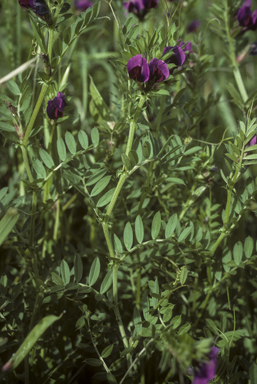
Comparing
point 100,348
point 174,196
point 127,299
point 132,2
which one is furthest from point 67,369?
point 132,2


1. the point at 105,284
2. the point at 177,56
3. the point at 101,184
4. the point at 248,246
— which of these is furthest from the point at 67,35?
the point at 248,246

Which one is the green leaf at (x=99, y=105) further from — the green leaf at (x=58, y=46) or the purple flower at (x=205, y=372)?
the purple flower at (x=205, y=372)

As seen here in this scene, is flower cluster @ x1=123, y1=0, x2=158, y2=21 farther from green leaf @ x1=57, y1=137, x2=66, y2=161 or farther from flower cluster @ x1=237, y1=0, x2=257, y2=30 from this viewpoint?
green leaf @ x1=57, y1=137, x2=66, y2=161

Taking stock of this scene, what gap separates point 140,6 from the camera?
124 centimetres

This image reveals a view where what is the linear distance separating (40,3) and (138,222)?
0.54 metres

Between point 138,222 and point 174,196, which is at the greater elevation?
point 138,222

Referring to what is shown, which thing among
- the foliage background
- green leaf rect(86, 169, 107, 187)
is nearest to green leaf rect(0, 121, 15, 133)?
the foliage background

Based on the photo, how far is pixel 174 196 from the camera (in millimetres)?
1232

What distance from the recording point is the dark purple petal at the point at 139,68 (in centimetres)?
74

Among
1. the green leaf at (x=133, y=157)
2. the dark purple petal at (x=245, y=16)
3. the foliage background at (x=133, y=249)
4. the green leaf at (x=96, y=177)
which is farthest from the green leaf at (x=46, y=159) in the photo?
the dark purple petal at (x=245, y=16)

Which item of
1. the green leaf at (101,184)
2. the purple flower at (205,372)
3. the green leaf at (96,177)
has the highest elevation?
the green leaf at (96,177)

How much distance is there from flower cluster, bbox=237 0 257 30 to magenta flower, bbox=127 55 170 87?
67 centimetres

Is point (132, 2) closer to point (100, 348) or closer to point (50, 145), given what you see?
point (50, 145)

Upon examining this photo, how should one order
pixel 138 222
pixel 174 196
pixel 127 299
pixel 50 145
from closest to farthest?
pixel 138 222 → pixel 50 145 → pixel 127 299 → pixel 174 196
